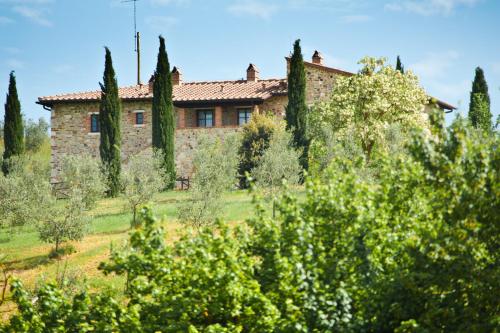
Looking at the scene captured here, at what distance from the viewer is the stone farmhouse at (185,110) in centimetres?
3912

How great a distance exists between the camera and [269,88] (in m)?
40.5

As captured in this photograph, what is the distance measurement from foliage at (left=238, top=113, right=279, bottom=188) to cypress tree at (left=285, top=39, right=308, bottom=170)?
3.41 feet

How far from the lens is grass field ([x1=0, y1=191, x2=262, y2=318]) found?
19750mm

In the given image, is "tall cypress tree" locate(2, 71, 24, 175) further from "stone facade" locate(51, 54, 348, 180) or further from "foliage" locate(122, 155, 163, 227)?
"foliage" locate(122, 155, 163, 227)

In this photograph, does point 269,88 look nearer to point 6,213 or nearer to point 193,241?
point 6,213

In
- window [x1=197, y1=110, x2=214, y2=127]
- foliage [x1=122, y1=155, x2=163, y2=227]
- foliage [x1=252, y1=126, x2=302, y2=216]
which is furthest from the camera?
window [x1=197, y1=110, x2=214, y2=127]

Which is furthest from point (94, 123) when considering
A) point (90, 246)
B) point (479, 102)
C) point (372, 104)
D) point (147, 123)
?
point (479, 102)

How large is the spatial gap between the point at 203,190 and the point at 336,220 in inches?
482

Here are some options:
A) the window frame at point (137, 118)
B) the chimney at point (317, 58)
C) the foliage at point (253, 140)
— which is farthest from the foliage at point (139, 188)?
the chimney at point (317, 58)

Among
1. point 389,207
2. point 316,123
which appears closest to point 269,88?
point 316,123

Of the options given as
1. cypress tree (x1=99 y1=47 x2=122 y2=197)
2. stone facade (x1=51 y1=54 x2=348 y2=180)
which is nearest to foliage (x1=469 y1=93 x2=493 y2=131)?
stone facade (x1=51 y1=54 x2=348 y2=180)

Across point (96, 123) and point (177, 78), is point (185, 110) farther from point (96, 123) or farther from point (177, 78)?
point (96, 123)

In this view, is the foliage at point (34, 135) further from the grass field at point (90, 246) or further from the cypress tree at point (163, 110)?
the grass field at point (90, 246)

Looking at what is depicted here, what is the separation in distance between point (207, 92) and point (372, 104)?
1233cm
